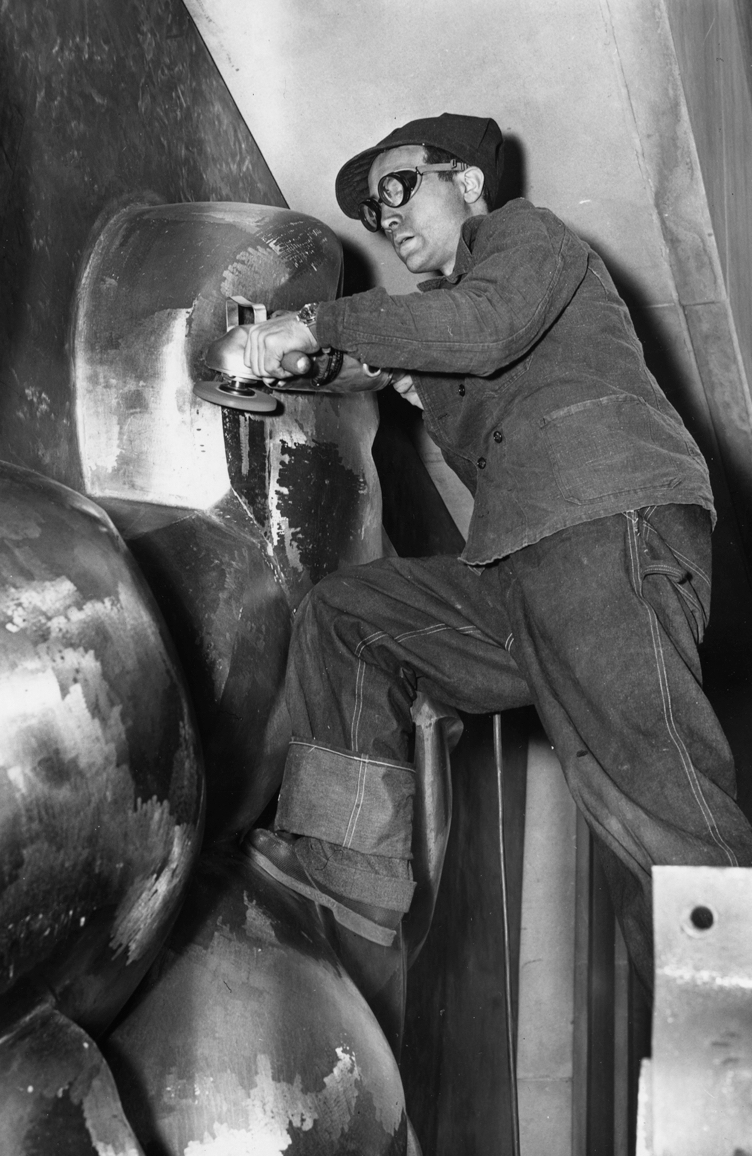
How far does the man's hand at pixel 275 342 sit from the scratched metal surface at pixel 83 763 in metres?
0.55

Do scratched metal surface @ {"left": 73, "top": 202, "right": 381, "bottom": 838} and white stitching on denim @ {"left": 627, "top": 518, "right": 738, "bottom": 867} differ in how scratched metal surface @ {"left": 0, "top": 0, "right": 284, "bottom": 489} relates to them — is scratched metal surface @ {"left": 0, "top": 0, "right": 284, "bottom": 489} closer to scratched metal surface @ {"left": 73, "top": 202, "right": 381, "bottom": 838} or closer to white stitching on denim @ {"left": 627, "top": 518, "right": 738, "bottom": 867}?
scratched metal surface @ {"left": 73, "top": 202, "right": 381, "bottom": 838}

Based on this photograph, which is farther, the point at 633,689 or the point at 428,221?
the point at 428,221

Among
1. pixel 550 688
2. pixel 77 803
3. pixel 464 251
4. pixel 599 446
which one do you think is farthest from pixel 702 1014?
pixel 464 251

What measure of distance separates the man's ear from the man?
7cm

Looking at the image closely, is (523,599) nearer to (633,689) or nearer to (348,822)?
(633,689)

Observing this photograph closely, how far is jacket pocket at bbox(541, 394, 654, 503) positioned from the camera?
73.5 inches

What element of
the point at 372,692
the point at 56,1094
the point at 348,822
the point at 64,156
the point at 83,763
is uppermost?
the point at 64,156

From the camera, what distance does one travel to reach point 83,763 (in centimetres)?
123

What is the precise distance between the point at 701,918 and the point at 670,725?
32.3 inches

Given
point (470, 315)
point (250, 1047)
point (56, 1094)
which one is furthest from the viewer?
point (470, 315)

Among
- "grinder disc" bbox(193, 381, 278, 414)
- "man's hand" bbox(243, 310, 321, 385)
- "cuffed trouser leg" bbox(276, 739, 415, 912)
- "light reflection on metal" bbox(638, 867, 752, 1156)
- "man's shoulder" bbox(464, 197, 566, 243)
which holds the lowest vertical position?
"cuffed trouser leg" bbox(276, 739, 415, 912)

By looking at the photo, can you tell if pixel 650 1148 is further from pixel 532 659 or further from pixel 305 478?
pixel 305 478

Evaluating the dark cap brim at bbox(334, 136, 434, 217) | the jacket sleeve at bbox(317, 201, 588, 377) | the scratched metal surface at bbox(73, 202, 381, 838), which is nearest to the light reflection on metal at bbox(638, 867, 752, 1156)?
the scratched metal surface at bbox(73, 202, 381, 838)

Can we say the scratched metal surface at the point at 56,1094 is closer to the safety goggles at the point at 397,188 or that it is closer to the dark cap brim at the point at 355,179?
the safety goggles at the point at 397,188
